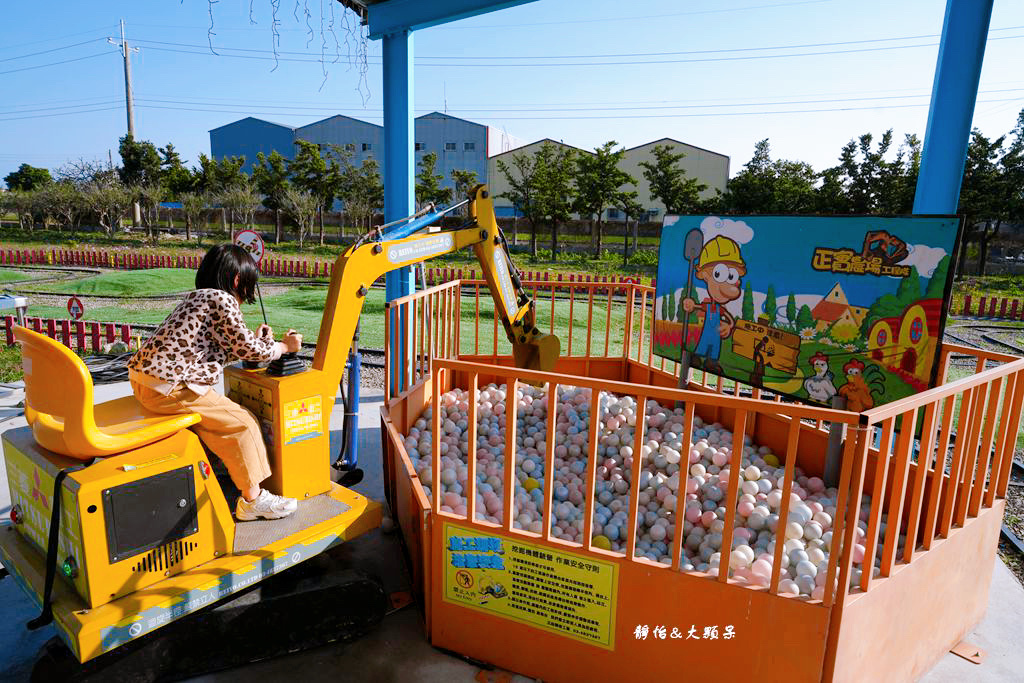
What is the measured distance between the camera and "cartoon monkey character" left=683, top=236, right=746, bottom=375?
4426mm

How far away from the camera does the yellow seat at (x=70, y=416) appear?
2.40 meters

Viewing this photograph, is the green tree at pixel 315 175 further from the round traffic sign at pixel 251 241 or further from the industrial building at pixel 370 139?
the round traffic sign at pixel 251 241

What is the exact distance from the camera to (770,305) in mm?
4156

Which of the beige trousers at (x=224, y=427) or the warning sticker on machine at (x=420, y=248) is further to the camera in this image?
the warning sticker on machine at (x=420, y=248)

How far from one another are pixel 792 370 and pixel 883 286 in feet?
2.57

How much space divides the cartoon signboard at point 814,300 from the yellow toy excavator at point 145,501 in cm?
264

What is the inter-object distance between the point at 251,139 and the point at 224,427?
5490 centimetres

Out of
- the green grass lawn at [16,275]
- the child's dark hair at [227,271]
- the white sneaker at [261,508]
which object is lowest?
the green grass lawn at [16,275]

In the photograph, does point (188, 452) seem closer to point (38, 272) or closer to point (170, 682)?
point (170, 682)

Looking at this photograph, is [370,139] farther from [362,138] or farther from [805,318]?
[805,318]

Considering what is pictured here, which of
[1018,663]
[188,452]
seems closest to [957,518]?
[1018,663]

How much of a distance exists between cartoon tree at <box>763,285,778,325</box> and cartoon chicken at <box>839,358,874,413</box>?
570mm

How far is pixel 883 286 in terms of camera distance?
3.52m

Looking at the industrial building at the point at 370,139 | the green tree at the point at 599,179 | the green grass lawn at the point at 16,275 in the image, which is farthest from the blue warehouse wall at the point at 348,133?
the green grass lawn at the point at 16,275
